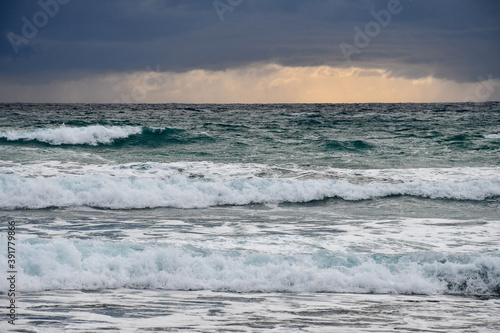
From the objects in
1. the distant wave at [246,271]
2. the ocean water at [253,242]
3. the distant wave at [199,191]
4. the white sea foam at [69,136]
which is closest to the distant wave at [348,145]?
the ocean water at [253,242]

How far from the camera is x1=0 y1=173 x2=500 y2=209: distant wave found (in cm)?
1301

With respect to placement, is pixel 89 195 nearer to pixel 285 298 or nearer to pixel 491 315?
pixel 285 298

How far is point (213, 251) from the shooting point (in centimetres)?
828

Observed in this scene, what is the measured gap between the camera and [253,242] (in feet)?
29.7

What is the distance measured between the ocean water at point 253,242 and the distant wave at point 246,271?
0.08 ft

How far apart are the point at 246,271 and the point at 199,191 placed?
6.61 metres

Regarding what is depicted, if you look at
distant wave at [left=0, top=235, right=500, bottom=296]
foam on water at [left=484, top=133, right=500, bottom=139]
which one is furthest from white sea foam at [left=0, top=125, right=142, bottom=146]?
foam on water at [left=484, top=133, right=500, bottom=139]

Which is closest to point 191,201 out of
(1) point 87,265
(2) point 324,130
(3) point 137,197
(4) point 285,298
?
(3) point 137,197

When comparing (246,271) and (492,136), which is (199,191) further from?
(492,136)

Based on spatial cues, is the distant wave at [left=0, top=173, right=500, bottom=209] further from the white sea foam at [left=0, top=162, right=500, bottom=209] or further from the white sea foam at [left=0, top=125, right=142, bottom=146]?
the white sea foam at [left=0, top=125, right=142, bottom=146]

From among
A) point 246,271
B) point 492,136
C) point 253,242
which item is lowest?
point 246,271

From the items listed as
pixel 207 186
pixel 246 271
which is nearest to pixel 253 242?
pixel 246 271

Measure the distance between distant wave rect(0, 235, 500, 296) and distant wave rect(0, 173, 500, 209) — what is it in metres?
4.95

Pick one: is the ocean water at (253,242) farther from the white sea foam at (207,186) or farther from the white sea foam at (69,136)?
the white sea foam at (69,136)
